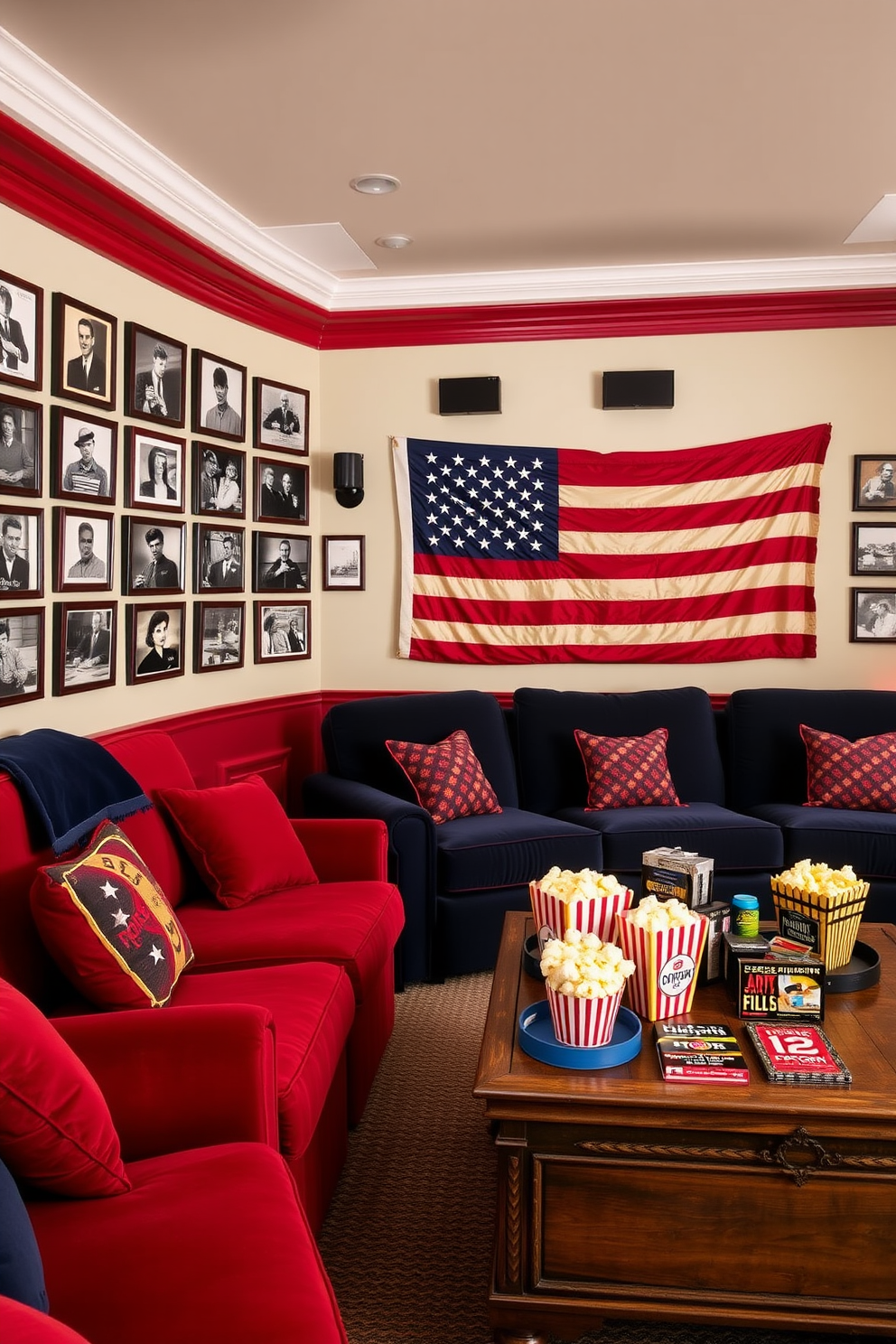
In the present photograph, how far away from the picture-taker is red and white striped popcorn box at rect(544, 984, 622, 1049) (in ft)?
6.47

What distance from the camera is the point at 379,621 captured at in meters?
5.08

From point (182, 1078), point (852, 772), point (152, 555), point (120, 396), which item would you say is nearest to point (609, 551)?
point (852, 772)

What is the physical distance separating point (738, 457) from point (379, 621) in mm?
1864

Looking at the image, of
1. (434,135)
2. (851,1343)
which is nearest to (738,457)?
(434,135)

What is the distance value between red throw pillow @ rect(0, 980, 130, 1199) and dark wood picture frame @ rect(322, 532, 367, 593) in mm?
3600

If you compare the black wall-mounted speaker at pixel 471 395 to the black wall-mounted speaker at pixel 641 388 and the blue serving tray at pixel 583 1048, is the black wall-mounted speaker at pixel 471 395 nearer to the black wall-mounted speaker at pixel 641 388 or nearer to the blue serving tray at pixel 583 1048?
the black wall-mounted speaker at pixel 641 388

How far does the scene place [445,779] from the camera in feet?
13.3

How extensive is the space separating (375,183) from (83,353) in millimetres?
1177

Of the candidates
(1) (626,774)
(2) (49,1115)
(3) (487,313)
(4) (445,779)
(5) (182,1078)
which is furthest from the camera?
(3) (487,313)

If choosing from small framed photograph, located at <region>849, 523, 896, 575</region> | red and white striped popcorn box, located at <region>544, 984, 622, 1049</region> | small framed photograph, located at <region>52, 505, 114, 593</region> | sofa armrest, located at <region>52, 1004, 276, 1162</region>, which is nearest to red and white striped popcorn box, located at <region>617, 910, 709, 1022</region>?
red and white striped popcorn box, located at <region>544, 984, 622, 1049</region>

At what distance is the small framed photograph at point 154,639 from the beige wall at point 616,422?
3.98 feet

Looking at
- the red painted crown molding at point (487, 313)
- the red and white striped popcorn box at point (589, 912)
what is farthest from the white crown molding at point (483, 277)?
the red and white striped popcorn box at point (589, 912)

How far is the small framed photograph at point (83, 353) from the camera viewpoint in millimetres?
3197

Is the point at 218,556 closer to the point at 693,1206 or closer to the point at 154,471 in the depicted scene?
the point at 154,471
